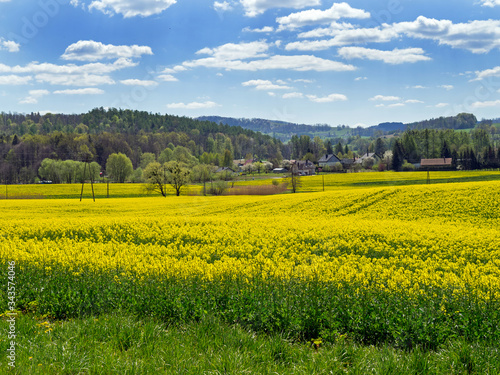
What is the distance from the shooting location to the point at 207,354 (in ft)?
21.0

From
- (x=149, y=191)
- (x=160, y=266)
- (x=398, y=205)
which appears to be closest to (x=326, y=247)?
(x=160, y=266)

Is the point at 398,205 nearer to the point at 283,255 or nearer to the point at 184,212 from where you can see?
the point at 283,255

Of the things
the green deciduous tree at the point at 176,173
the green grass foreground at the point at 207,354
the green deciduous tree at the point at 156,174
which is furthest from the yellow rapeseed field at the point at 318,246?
the green deciduous tree at the point at 156,174

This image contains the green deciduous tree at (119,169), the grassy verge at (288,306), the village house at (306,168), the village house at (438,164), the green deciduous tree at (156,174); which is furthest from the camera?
the village house at (306,168)

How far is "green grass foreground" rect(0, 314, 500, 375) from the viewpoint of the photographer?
19.4 feet

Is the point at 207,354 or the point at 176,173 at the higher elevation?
the point at 176,173

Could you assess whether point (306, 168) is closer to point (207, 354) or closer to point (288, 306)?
point (288, 306)

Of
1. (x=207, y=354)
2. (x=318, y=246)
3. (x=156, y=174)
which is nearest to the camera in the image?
(x=207, y=354)

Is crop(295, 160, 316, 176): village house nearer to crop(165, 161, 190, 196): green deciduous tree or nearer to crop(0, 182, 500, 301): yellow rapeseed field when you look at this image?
crop(165, 161, 190, 196): green deciduous tree

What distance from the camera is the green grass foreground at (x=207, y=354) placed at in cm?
590

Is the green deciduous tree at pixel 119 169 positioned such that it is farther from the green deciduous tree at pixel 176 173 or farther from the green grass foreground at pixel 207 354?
the green grass foreground at pixel 207 354

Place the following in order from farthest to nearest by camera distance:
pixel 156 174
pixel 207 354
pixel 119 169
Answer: pixel 119 169 < pixel 156 174 < pixel 207 354

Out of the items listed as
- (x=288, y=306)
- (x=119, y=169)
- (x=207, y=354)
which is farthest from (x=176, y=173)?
(x=207, y=354)

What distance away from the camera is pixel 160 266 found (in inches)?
494
